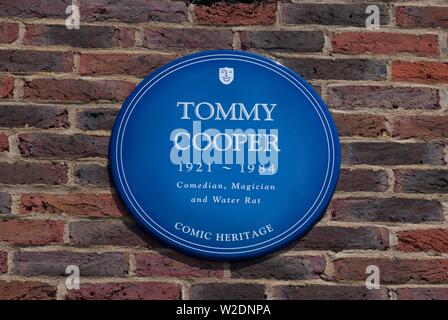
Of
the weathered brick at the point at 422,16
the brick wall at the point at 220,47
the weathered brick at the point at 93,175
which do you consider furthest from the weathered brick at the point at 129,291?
the weathered brick at the point at 422,16

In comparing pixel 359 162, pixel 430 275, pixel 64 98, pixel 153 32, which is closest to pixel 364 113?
pixel 359 162

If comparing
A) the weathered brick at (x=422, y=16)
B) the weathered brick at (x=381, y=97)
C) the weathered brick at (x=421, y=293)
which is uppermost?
the weathered brick at (x=422, y=16)

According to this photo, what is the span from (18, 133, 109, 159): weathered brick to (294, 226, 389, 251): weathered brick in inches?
22.3

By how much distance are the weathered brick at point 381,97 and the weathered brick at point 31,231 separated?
2.54 ft

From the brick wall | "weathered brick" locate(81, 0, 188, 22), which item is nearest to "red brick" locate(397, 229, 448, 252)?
the brick wall

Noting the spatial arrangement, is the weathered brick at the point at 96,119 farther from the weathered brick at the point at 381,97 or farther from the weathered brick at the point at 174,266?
the weathered brick at the point at 381,97

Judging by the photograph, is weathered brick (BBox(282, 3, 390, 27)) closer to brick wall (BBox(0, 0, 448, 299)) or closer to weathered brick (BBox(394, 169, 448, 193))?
brick wall (BBox(0, 0, 448, 299))

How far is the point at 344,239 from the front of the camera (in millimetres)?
1914

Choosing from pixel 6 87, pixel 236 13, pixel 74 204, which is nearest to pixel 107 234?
pixel 74 204

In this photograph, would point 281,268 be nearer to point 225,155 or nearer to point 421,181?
point 225,155

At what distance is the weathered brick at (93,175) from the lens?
1.91 m

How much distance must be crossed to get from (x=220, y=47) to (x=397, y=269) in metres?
0.73

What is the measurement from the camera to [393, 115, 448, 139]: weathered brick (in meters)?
1.97
